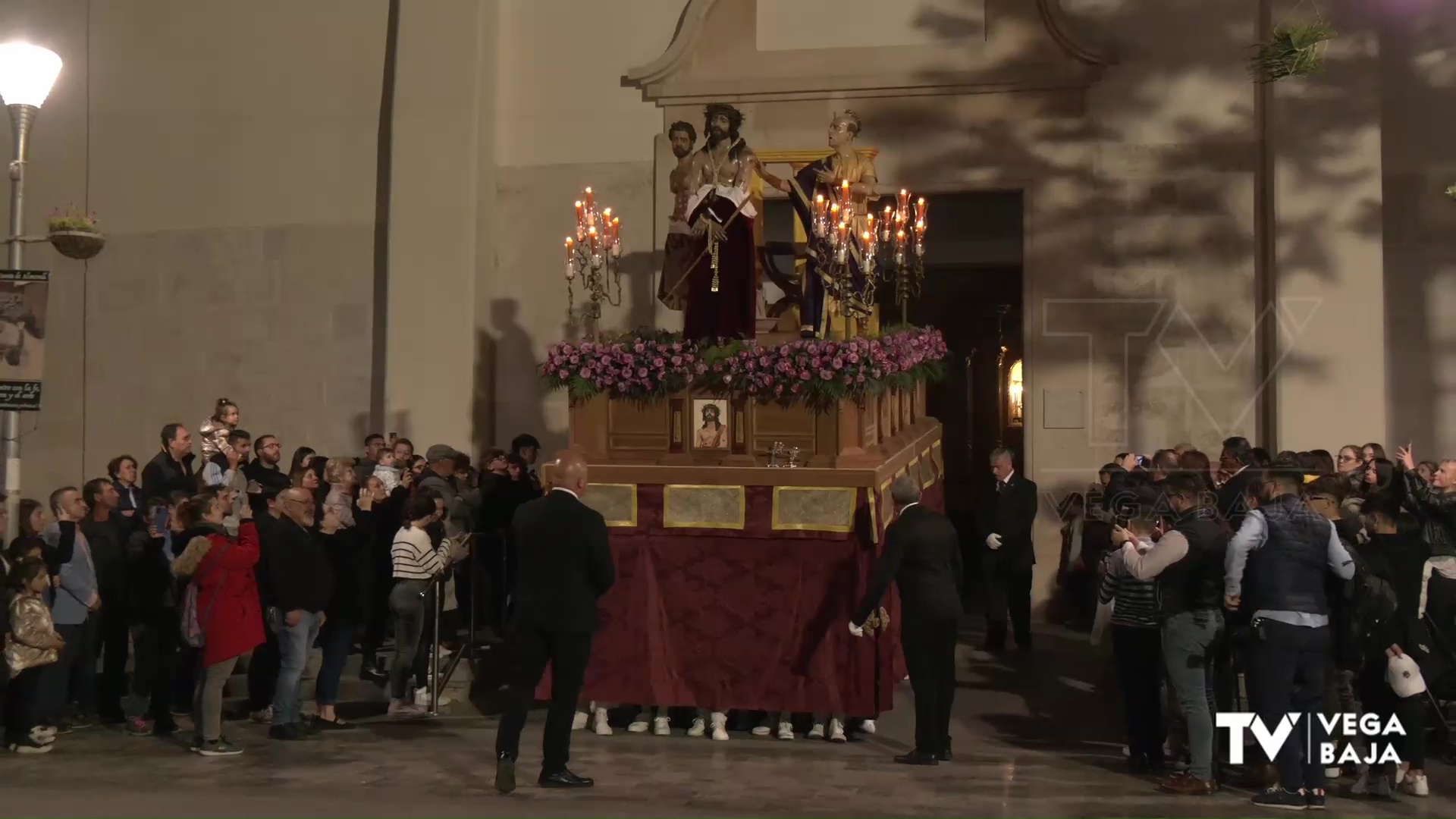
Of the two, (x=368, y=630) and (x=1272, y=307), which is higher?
(x=1272, y=307)

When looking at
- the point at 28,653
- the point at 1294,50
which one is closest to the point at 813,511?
the point at 28,653

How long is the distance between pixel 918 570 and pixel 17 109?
21.2 feet

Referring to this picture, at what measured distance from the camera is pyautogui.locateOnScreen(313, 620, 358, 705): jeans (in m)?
10.5

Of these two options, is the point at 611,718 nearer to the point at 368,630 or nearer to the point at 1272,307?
the point at 368,630

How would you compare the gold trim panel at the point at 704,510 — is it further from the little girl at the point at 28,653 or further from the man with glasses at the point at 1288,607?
the little girl at the point at 28,653

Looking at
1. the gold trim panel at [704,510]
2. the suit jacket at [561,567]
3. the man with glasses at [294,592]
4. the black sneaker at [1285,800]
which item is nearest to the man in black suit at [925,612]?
the gold trim panel at [704,510]

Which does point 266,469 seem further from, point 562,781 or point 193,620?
point 562,781

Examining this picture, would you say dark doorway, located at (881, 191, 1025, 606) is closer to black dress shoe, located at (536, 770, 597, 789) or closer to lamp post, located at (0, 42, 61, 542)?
black dress shoe, located at (536, 770, 597, 789)

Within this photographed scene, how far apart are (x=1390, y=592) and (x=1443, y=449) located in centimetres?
693

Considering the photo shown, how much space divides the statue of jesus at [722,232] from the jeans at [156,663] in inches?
167

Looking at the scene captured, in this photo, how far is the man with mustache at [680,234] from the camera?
10984 millimetres

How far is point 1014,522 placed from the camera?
12555 mm

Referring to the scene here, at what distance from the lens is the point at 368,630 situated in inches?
460

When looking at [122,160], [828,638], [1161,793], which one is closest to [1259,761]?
[1161,793]
